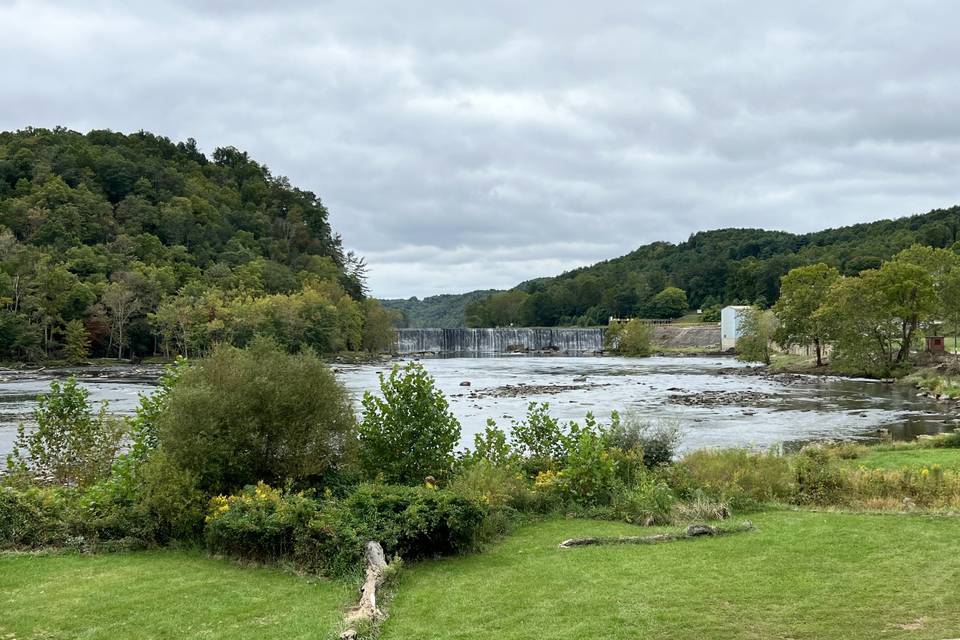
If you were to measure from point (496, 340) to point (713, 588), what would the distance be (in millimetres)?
123627

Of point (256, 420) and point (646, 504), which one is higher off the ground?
point (256, 420)

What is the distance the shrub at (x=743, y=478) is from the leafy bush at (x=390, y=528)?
540 centimetres

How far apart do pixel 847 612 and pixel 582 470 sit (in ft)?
24.0

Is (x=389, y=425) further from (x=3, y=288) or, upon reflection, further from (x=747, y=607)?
(x=3, y=288)

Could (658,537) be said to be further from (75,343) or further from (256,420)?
(75,343)

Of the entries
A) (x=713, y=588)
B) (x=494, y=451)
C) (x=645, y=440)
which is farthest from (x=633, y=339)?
(x=713, y=588)

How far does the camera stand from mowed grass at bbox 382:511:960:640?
7.04 meters

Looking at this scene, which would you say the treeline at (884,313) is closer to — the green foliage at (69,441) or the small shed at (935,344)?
the small shed at (935,344)

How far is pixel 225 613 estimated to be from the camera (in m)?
8.16

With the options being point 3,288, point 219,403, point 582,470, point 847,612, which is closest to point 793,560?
point 847,612

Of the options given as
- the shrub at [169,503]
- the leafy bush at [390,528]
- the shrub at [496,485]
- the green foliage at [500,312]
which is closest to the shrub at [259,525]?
the leafy bush at [390,528]

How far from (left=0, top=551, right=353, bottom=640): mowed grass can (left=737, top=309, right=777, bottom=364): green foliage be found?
72029 millimetres

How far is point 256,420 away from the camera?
12719 mm

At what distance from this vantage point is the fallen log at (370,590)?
7488mm
